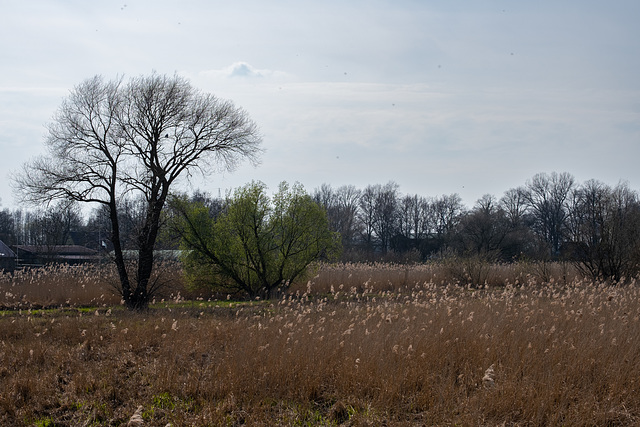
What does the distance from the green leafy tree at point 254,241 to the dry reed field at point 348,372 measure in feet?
35.9

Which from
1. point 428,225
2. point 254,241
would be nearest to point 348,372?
point 254,241

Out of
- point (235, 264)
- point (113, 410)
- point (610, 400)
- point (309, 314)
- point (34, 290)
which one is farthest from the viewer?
point (235, 264)

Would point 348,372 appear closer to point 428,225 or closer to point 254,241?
point 254,241

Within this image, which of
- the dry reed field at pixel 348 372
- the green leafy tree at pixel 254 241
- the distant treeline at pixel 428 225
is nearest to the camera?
the dry reed field at pixel 348 372

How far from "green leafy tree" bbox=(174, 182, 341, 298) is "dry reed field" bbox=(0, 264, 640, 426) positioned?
10947mm

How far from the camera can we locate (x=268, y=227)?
22.6 meters

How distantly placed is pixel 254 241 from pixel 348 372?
585 inches

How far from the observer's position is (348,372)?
7668 millimetres

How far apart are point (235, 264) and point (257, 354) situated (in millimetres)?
14084

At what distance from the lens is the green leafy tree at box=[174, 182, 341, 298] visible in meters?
22.0

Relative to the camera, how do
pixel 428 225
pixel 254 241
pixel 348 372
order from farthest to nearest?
pixel 428 225 → pixel 254 241 → pixel 348 372

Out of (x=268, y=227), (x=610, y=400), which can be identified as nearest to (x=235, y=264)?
(x=268, y=227)

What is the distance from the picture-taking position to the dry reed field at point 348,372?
6.75m

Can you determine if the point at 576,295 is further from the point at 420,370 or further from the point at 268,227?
the point at 268,227
